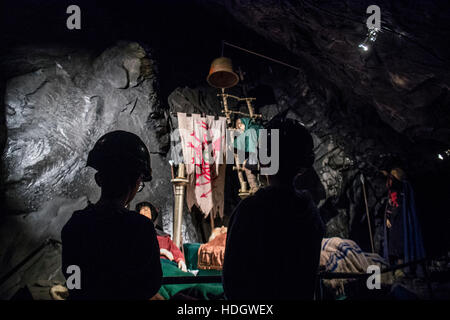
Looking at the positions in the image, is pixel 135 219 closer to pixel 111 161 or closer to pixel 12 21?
pixel 111 161

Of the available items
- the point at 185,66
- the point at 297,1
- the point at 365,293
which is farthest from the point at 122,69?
the point at 365,293

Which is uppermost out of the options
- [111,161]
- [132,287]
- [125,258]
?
[111,161]

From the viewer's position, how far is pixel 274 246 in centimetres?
153

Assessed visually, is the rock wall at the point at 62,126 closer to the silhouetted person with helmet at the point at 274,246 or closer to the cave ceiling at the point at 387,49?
the cave ceiling at the point at 387,49

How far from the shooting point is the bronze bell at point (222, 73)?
6836mm

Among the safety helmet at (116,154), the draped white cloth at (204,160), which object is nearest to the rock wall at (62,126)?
the draped white cloth at (204,160)

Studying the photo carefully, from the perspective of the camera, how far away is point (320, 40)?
17.1 ft

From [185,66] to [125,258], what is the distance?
8656 millimetres

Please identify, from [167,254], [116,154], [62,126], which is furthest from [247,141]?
[116,154]

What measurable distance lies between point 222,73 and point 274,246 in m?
6.42

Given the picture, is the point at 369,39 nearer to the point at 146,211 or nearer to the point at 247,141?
the point at 247,141

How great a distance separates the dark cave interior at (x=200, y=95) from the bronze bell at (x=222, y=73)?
4.08 ft

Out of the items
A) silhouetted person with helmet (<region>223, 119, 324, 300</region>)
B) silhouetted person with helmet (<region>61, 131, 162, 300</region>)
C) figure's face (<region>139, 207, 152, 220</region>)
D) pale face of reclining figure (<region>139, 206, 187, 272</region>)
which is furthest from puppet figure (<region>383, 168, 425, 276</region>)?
silhouetted person with helmet (<region>61, 131, 162, 300</region>)

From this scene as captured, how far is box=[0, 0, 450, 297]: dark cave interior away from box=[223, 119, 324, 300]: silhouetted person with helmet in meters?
3.72
